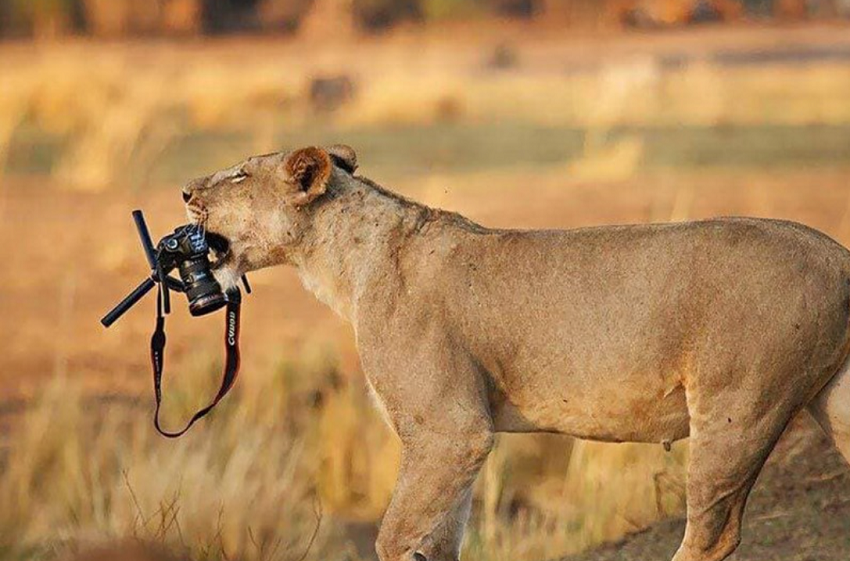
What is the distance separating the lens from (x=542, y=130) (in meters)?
26.8

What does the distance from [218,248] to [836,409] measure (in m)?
2.16

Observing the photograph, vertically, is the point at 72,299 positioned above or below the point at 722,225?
below

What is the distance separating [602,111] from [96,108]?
5.98 meters

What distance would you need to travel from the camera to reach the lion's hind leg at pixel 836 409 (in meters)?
7.50

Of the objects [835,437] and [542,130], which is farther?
[542,130]

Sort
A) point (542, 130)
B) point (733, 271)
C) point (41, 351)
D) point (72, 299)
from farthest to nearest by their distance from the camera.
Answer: point (542, 130), point (72, 299), point (41, 351), point (733, 271)

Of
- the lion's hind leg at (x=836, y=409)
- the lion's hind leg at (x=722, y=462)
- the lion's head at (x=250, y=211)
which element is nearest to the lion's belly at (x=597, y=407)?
the lion's hind leg at (x=722, y=462)

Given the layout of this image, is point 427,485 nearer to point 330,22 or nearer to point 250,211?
point 250,211

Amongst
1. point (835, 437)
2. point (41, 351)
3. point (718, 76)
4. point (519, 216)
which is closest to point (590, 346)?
point (835, 437)

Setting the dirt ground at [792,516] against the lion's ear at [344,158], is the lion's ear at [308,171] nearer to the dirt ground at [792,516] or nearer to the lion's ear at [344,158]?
the lion's ear at [344,158]

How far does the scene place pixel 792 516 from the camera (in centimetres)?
938

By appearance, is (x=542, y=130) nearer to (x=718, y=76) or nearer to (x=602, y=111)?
(x=602, y=111)

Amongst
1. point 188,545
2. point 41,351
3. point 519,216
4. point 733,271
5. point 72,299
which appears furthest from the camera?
point 519,216

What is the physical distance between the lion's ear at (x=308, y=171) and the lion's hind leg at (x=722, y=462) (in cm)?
146
